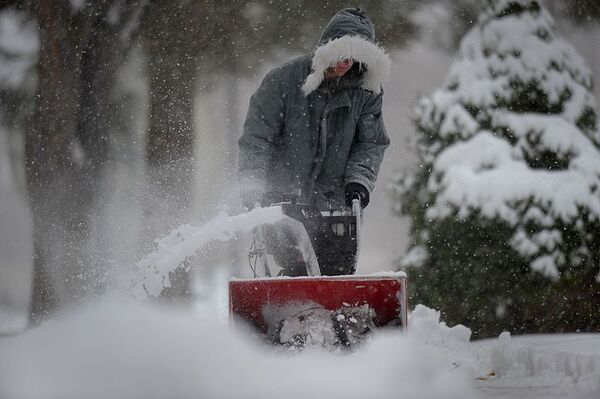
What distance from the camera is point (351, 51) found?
3.55 meters

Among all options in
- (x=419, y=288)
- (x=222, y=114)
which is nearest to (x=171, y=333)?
(x=419, y=288)

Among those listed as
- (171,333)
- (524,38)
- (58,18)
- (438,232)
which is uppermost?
(58,18)

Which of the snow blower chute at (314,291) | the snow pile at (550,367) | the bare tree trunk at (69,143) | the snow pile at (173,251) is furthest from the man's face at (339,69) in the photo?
the bare tree trunk at (69,143)

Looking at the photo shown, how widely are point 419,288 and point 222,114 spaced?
6.17 meters

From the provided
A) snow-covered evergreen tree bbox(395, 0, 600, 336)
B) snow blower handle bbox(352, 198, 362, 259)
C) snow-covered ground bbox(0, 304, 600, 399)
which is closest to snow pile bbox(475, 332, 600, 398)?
snow-covered ground bbox(0, 304, 600, 399)

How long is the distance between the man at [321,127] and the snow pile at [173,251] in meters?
0.24

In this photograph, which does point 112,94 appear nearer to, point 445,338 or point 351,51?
point 351,51

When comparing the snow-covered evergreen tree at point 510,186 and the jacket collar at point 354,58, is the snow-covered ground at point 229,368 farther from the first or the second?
the snow-covered evergreen tree at point 510,186

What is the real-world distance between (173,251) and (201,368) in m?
1.42

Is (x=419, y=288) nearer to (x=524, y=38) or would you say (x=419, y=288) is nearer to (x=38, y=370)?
(x=524, y=38)

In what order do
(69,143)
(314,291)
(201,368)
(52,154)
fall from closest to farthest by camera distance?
(201,368) < (314,291) < (52,154) < (69,143)

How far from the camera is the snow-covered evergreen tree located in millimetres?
6707

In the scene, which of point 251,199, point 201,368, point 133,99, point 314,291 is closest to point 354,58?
point 251,199

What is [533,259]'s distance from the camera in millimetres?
6699
